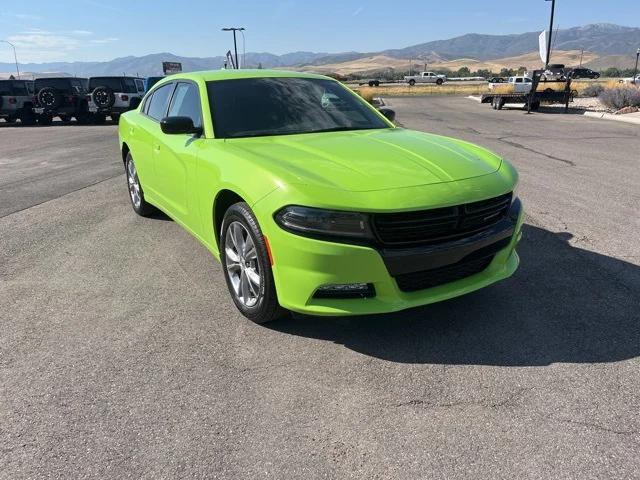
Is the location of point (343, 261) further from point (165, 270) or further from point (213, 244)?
point (165, 270)

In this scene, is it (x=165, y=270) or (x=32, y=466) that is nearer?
(x=32, y=466)

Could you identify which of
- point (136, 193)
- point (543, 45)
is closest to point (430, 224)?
point (136, 193)

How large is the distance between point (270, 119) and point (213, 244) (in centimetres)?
112

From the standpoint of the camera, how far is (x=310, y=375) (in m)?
2.92

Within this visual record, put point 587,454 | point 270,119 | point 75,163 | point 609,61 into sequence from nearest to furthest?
point 587,454 < point 270,119 < point 75,163 < point 609,61

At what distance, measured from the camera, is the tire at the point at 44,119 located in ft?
74.1

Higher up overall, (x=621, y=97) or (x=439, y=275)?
(x=621, y=97)

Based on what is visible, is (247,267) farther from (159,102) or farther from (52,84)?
(52,84)

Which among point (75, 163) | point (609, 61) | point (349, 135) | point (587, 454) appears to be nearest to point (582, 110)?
point (75, 163)

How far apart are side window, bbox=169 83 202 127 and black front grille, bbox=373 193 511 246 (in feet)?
6.59

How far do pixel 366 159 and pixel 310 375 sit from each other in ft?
4.65

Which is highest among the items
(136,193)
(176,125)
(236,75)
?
(236,75)

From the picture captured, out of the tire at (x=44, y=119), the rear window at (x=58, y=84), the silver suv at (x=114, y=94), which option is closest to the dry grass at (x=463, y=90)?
the silver suv at (x=114, y=94)

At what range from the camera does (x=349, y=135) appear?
4062 mm
